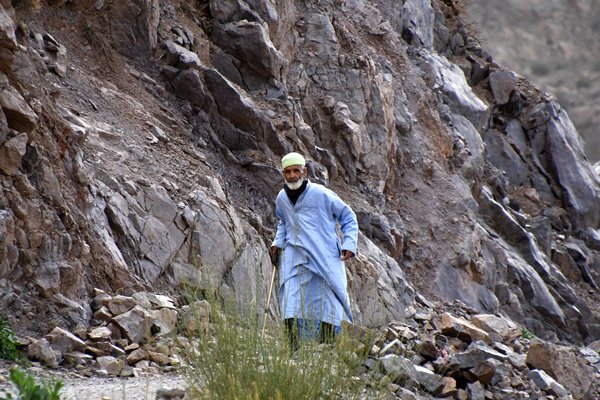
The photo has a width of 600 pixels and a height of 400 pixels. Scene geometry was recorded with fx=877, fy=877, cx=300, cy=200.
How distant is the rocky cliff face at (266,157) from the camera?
6.68 meters

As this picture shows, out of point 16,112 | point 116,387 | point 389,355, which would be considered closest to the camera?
point 116,387

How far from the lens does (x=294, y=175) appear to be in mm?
6645

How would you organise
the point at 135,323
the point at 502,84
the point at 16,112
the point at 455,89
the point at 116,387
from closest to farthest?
1. the point at 116,387
2. the point at 135,323
3. the point at 16,112
4. the point at 455,89
5. the point at 502,84

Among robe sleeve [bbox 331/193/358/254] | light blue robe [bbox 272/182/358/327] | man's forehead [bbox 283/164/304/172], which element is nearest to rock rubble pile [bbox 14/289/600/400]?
light blue robe [bbox 272/182/358/327]

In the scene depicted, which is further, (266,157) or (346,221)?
(266,157)

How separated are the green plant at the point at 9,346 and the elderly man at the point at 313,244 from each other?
1956 mm

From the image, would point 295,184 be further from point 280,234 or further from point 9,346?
point 9,346

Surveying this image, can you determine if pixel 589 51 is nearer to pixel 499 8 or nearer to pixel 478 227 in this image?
pixel 499 8

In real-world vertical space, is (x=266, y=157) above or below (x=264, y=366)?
above

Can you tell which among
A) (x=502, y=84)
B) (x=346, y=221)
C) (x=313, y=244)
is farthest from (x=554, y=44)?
(x=313, y=244)

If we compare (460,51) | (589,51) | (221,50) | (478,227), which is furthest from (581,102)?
(221,50)

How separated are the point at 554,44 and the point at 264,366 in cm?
7540

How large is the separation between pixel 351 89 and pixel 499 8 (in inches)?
2581

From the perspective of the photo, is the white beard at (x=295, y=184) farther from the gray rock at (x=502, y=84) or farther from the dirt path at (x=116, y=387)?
the gray rock at (x=502, y=84)
